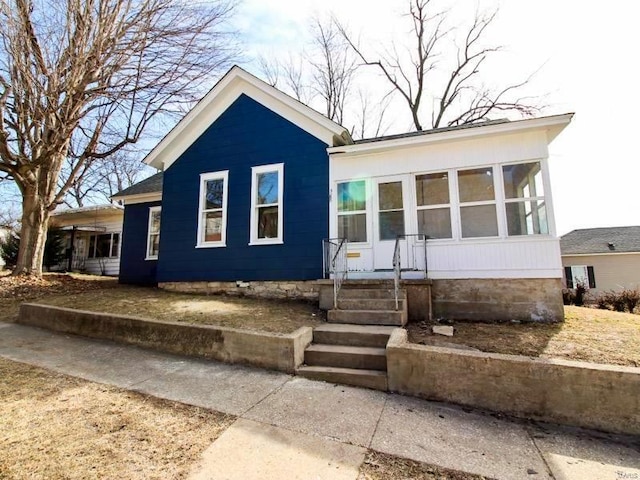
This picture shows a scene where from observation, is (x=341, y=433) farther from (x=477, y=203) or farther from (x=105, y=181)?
(x=105, y=181)

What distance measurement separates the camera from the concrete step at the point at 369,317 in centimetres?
554

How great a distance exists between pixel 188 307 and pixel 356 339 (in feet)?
13.0

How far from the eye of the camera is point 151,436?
289cm

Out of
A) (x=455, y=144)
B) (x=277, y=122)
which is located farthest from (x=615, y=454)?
(x=277, y=122)

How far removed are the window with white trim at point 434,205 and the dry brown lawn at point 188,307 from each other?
321cm

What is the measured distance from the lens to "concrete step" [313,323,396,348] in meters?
4.91

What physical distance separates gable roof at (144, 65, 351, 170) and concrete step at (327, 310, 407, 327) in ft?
14.8

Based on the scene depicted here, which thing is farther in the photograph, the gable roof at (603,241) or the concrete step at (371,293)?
the gable roof at (603,241)

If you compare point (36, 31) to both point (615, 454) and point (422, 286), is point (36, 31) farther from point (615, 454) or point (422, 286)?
point (615, 454)

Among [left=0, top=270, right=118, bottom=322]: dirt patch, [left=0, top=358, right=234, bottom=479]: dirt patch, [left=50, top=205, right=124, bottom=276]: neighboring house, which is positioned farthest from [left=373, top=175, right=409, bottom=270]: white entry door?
[left=50, top=205, right=124, bottom=276]: neighboring house

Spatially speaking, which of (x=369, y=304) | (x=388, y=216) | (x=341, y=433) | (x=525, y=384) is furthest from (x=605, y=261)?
(x=341, y=433)

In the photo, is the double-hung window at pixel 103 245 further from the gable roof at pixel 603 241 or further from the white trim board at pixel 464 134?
the gable roof at pixel 603 241

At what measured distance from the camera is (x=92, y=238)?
17812mm

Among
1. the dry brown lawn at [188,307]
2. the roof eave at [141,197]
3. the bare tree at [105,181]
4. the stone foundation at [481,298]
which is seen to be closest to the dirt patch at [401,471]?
the dry brown lawn at [188,307]
